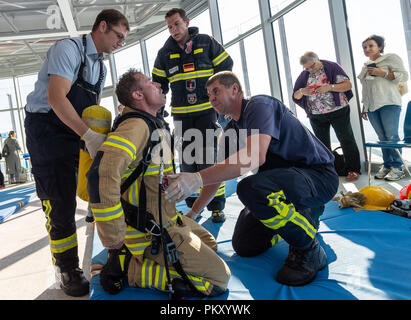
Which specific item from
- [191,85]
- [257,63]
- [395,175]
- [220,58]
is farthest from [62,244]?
[257,63]

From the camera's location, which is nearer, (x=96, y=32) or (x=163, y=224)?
(x=163, y=224)

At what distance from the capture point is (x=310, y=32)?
5066mm

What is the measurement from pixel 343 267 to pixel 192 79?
6.27 feet

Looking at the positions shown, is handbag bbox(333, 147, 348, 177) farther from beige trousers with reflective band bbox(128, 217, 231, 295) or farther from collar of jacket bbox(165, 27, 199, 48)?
beige trousers with reflective band bbox(128, 217, 231, 295)

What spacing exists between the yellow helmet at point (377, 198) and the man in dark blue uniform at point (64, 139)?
2192 millimetres

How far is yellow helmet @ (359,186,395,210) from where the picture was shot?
8.38ft

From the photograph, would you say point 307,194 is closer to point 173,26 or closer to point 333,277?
point 333,277

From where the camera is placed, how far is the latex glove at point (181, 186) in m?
1.49

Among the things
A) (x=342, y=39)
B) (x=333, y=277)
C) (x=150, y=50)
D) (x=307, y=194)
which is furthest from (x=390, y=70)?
(x=150, y=50)

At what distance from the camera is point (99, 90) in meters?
2.16

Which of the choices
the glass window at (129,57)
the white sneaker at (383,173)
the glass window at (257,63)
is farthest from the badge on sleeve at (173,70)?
the glass window at (129,57)

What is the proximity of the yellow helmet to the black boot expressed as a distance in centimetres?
193

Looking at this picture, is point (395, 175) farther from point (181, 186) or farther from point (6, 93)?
point (6, 93)
